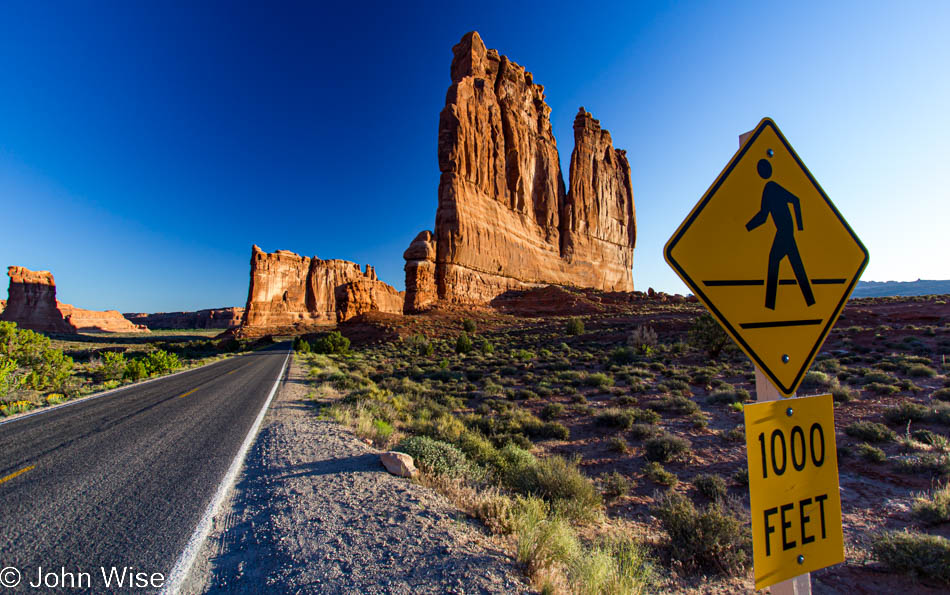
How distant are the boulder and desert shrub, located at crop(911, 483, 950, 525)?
6445 mm

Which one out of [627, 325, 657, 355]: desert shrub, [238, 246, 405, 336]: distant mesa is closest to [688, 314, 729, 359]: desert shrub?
[627, 325, 657, 355]: desert shrub

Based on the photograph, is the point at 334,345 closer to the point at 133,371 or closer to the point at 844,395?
the point at 133,371

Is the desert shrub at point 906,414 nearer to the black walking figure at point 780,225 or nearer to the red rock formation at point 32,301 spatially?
the black walking figure at point 780,225

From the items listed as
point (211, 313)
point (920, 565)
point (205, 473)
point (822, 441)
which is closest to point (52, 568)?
point (205, 473)

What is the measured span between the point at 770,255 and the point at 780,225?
187 mm

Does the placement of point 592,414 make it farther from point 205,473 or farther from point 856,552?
point 205,473

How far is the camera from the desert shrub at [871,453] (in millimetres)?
6301

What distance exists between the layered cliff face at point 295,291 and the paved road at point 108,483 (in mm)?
56302

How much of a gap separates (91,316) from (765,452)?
132m

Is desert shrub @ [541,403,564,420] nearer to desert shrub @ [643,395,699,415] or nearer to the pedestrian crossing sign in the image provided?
desert shrub @ [643,395,699,415]

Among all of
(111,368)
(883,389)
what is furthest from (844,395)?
(111,368)

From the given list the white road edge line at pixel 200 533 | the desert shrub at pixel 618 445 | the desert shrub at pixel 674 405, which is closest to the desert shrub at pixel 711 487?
the desert shrub at pixel 618 445

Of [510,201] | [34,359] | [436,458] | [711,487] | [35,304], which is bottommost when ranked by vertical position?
[711,487]

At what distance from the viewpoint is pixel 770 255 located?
1.60 metres
